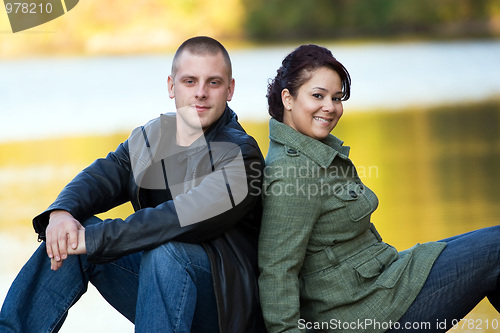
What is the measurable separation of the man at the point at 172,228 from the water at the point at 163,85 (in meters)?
7.13

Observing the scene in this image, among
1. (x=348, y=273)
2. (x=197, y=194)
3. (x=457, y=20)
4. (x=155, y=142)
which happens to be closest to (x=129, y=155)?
(x=155, y=142)

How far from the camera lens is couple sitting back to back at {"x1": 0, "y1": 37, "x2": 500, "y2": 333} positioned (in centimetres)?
216

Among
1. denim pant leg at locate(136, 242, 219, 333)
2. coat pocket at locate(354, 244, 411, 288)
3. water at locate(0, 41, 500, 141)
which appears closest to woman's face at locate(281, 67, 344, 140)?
coat pocket at locate(354, 244, 411, 288)

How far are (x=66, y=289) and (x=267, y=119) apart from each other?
7391 mm

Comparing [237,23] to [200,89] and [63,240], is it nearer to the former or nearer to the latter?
[200,89]

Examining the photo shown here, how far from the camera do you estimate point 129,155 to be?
8.32 ft

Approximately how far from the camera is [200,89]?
8.04 ft

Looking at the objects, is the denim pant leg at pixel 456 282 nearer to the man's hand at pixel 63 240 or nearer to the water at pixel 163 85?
the man's hand at pixel 63 240

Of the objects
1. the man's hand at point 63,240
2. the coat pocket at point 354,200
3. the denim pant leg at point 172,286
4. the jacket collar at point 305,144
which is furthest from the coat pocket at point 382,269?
the man's hand at point 63,240

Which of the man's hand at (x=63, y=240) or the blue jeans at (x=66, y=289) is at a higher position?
the man's hand at (x=63, y=240)

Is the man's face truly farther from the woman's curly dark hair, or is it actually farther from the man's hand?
the man's hand

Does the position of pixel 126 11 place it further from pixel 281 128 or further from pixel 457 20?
pixel 281 128

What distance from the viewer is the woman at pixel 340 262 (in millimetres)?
2201

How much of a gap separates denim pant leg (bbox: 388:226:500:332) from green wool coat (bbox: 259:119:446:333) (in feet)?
0.11
